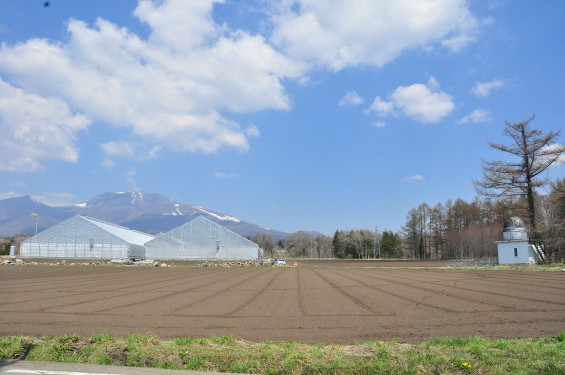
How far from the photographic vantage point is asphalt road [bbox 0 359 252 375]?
6.11 m

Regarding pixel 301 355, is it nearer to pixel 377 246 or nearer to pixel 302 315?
pixel 302 315

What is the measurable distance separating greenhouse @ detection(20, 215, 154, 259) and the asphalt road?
81079 mm

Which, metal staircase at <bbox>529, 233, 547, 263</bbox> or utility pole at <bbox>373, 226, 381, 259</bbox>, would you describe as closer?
metal staircase at <bbox>529, 233, 547, 263</bbox>

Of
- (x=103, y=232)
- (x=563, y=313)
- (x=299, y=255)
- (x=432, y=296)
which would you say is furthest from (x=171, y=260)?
(x=299, y=255)

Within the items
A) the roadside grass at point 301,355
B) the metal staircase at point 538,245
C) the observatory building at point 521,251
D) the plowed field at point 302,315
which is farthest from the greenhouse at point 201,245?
the roadside grass at point 301,355

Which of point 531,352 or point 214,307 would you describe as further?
point 214,307

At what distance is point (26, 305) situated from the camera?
1575cm

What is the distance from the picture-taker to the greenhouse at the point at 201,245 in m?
81.7

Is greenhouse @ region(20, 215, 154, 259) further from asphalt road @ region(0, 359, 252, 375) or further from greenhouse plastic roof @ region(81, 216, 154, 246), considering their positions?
asphalt road @ region(0, 359, 252, 375)

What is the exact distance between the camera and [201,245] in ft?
269

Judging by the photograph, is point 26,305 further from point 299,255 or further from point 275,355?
point 299,255

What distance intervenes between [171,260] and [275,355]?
77.8 metres

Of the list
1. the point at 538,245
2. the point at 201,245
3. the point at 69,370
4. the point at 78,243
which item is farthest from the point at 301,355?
the point at 78,243

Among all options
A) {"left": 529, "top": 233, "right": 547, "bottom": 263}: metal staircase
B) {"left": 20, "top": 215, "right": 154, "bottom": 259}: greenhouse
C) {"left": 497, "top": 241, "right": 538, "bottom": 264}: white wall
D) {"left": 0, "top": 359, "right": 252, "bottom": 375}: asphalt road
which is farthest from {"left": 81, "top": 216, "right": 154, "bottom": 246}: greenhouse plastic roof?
{"left": 0, "top": 359, "right": 252, "bottom": 375}: asphalt road
